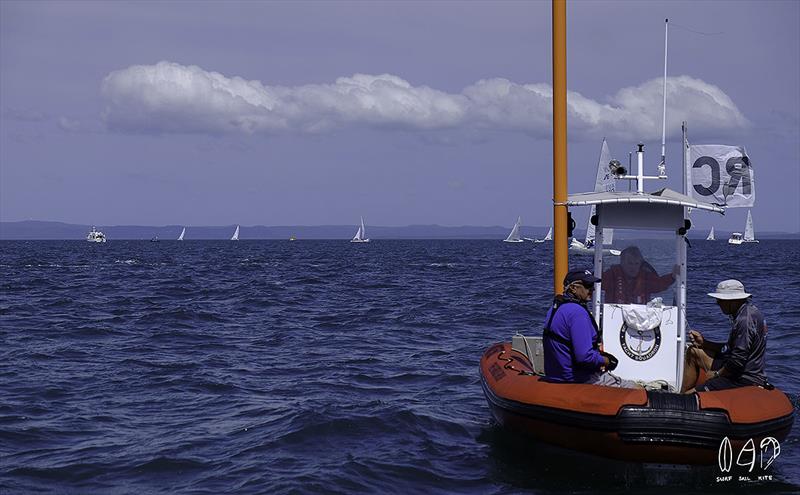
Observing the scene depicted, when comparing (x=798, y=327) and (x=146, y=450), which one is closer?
(x=146, y=450)

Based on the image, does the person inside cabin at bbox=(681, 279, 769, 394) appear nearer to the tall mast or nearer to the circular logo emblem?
the circular logo emblem

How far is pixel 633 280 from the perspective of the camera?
10.5 meters

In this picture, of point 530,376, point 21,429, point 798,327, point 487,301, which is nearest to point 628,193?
point 530,376

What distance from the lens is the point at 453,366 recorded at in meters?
16.0

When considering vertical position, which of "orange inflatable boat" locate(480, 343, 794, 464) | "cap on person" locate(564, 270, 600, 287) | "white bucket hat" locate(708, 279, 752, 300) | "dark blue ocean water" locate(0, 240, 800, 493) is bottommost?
"dark blue ocean water" locate(0, 240, 800, 493)

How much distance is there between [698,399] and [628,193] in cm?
271

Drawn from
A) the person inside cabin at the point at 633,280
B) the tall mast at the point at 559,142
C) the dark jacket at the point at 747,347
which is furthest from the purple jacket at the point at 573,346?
the tall mast at the point at 559,142

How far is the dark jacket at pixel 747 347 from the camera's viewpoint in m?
9.22

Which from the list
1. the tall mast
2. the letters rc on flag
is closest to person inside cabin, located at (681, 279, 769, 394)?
the letters rc on flag

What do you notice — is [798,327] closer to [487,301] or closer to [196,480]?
[487,301]

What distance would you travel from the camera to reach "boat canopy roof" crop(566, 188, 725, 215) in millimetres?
9859

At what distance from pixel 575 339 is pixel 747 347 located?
170 cm

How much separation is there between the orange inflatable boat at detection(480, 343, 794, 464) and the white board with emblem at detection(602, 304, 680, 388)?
1368 millimetres

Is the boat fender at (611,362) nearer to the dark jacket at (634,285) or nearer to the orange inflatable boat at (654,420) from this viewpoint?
the orange inflatable boat at (654,420)
